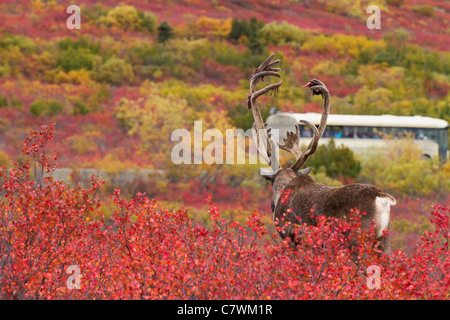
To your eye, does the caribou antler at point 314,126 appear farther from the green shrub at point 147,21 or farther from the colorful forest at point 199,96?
the green shrub at point 147,21

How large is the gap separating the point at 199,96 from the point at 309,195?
46441mm

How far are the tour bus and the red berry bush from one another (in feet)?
116

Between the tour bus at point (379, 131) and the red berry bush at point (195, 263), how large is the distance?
116 feet

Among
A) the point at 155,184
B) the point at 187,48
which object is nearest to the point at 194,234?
the point at 155,184

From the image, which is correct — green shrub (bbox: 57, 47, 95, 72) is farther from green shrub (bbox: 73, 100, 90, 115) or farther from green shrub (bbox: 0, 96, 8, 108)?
green shrub (bbox: 0, 96, 8, 108)

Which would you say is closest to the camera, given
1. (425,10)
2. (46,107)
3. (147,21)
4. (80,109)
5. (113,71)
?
(46,107)

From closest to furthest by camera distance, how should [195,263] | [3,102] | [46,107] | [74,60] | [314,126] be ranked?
[195,263] → [314,126] → [46,107] → [3,102] → [74,60]

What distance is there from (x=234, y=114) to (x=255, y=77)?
39.7 m

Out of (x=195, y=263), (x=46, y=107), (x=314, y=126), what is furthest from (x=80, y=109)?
(x=195, y=263)

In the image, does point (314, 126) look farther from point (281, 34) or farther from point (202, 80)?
point (281, 34)

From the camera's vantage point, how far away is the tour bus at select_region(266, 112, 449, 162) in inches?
1858

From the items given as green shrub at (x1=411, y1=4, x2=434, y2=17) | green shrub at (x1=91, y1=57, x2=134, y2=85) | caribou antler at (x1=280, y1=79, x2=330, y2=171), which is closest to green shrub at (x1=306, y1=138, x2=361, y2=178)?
green shrub at (x1=91, y1=57, x2=134, y2=85)

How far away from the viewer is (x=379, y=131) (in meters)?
49.1

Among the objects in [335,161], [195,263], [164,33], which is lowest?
[195,263]
